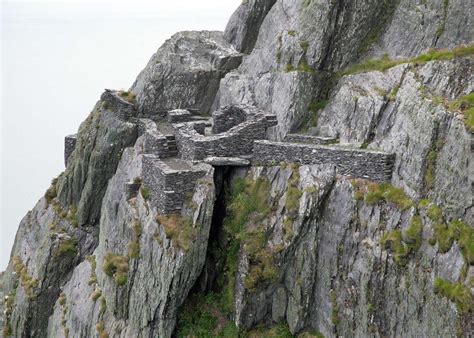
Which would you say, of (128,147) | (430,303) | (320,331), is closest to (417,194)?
(430,303)

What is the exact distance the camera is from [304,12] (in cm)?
3234

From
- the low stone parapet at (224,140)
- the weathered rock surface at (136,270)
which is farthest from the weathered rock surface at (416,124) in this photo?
the weathered rock surface at (136,270)

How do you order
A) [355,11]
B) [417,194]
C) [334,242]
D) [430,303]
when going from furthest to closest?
[355,11] → [334,242] → [417,194] → [430,303]

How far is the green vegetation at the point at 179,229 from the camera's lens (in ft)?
82.3

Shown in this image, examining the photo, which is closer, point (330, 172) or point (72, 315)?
point (330, 172)

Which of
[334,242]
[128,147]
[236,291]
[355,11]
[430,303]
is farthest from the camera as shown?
[128,147]

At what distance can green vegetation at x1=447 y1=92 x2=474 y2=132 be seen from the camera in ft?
61.6

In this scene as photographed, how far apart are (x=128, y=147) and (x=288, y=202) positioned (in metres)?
14.4

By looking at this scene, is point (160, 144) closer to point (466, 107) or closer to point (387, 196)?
point (387, 196)

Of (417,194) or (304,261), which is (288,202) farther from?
(417,194)

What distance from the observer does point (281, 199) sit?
25.3 metres

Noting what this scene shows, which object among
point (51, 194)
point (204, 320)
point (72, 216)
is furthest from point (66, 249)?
point (204, 320)

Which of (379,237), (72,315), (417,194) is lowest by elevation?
(72,315)

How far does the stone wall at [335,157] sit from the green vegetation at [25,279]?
18.3 m
